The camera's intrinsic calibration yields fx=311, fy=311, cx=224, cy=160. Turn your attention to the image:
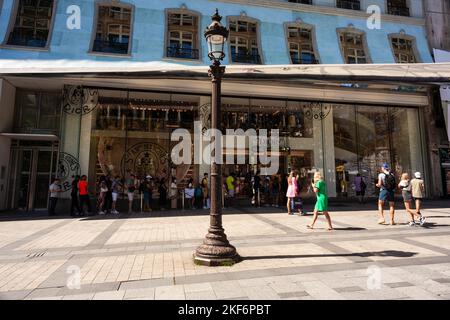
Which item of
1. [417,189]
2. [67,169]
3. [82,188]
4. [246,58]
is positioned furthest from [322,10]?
[67,169]

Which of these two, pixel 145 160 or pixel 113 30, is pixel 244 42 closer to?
pixel 113 30

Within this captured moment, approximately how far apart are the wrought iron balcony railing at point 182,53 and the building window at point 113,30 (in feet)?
6.42

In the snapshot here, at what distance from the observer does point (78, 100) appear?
14344mm

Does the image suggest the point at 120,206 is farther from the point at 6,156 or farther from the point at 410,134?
the point at 410,134

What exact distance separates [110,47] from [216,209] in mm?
11678

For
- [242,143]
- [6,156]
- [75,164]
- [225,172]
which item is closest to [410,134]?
[242,143]

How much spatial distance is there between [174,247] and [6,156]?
11.4 m

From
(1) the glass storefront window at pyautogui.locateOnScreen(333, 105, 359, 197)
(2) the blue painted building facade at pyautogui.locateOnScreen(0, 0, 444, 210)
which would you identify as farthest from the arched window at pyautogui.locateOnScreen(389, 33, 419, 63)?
(1) the glass storefront window at pyautogui.locateOnScreen(333, 105, 359, 197)

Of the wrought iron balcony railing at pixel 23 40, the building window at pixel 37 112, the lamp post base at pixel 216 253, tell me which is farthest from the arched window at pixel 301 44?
the lamp post base at pixel 216 253

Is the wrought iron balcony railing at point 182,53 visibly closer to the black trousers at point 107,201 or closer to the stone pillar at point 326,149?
the black trousers at point 107,201

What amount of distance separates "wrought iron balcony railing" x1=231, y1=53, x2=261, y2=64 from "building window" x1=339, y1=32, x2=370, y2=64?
15.8ft

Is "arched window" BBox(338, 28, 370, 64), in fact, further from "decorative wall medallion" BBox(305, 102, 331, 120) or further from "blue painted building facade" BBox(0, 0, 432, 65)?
"decorative wall medallion" BBox(305, 102, 331, 120)

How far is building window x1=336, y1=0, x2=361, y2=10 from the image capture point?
17453 millimetres

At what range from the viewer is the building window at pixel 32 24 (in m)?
13.6
